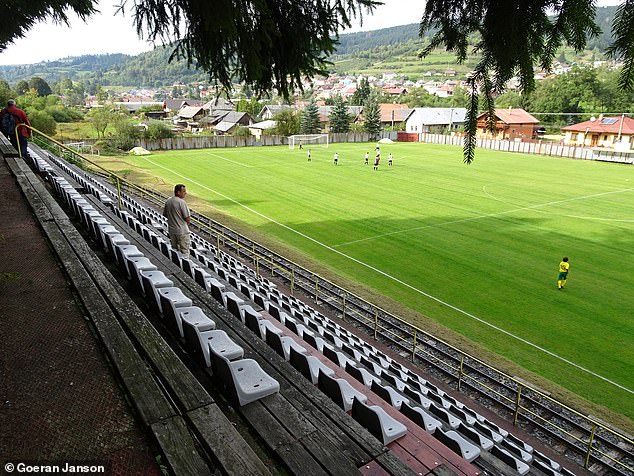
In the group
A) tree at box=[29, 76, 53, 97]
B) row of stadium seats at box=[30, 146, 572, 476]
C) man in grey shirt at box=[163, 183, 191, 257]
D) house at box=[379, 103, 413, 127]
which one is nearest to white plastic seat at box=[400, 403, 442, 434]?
row of stadium seats at box=[30, 146, 572, 476]

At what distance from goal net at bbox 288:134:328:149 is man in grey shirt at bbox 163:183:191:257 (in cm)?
5717

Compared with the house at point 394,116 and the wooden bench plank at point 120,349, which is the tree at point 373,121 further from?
the wooden bench plank at point 120,349

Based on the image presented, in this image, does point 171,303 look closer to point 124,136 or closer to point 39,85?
point 124,136

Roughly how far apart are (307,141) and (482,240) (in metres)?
51.6

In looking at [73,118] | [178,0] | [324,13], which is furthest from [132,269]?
[73,118]

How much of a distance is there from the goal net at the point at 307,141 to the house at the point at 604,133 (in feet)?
119

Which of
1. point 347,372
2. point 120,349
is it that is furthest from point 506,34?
point 347,372

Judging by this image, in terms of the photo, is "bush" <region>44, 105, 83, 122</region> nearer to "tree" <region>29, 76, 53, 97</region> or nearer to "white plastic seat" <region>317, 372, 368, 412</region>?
"tree" <region>29, 76, 53, 97</region>

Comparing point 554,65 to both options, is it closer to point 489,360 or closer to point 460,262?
point 489,360

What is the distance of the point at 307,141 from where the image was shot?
70875 millimetres

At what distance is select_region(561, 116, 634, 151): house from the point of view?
5912cm

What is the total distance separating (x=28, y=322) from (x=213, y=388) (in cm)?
193

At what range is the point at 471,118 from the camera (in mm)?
3004

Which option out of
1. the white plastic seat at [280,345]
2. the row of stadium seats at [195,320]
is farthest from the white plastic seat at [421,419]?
the row of stadium seats at [195,320]
